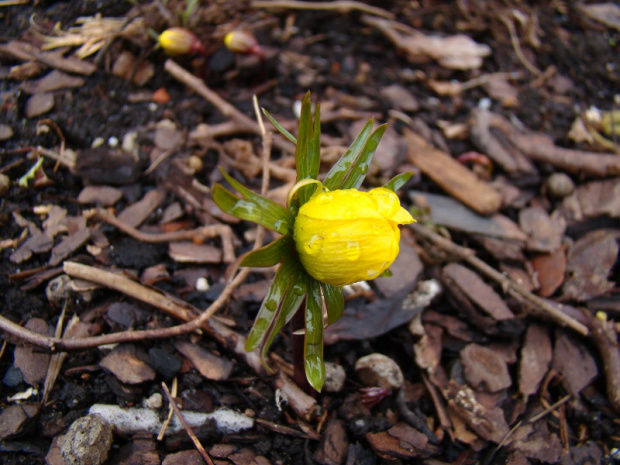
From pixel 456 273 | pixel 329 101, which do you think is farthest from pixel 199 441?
pixel 329 101

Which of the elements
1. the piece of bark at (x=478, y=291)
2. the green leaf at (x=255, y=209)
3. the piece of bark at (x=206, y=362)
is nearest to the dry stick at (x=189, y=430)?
the piece of bark at (x=206, y=362)

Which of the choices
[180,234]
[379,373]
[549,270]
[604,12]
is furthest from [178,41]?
[604,12]

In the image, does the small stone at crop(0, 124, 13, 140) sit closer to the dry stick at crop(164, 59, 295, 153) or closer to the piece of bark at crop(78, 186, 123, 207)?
the piece of bark at crop(78, 186, 123, 207)

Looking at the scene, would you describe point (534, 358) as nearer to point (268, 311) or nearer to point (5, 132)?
point (268, 311)

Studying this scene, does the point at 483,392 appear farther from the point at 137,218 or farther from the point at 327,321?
the point at 137,218

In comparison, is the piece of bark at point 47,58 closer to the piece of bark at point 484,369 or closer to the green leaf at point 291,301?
the green leaf at point 291,301
